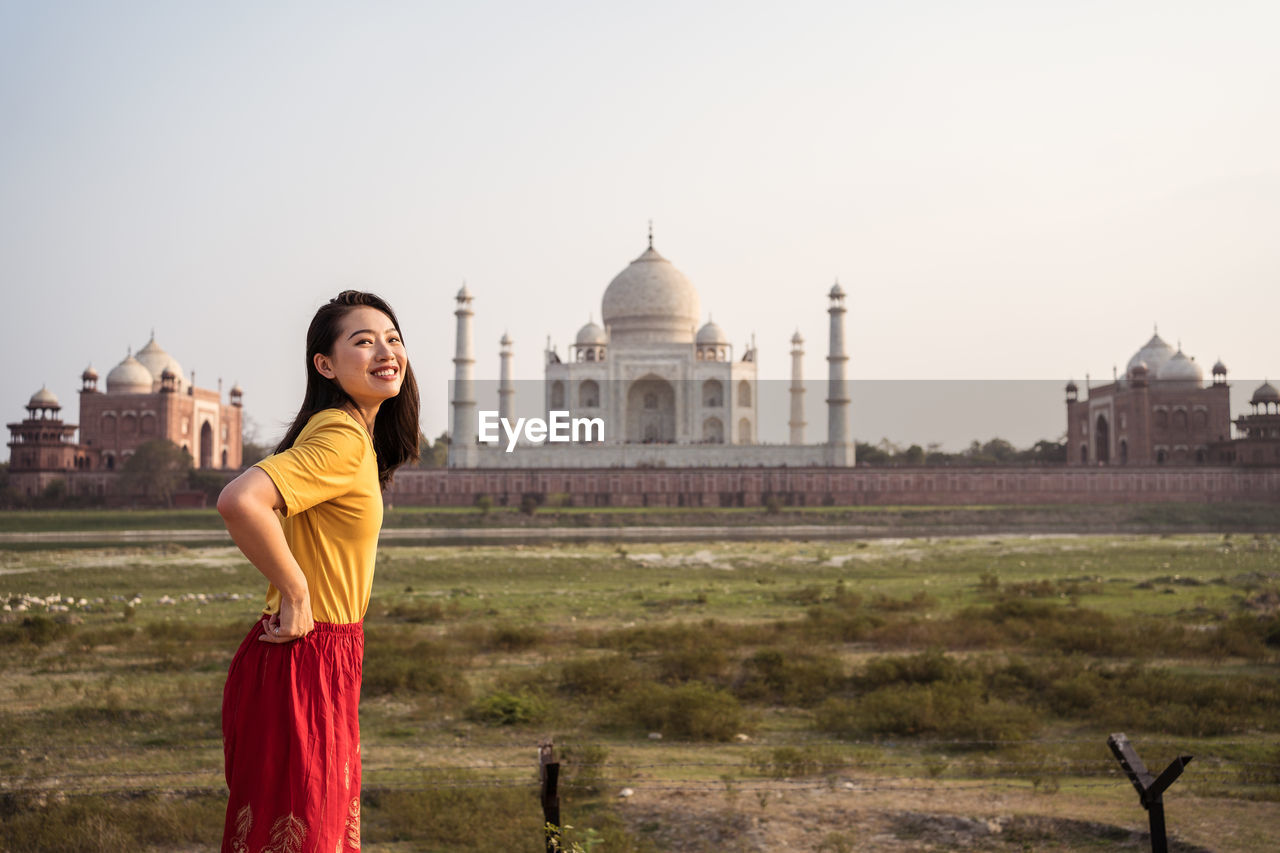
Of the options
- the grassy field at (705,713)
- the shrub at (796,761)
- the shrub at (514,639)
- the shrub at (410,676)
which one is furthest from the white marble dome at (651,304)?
the shrub at (796,761)

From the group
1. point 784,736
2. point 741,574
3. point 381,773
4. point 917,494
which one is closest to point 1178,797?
point 784,736

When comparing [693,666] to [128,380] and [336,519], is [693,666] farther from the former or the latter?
[128,380]

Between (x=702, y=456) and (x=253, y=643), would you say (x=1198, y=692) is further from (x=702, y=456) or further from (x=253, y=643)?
(x=702, y=456)

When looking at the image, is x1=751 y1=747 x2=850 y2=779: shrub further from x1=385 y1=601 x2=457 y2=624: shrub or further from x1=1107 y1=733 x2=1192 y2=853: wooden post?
x1=385 y1=601 x2=457 y2=624: shrub

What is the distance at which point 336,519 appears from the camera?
69.0 inches

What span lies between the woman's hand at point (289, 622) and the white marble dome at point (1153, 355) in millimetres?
43507

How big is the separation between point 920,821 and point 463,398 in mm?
30691

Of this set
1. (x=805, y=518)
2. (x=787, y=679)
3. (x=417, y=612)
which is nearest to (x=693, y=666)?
(x=787, y=679)

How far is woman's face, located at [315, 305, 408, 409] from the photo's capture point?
1846 millimetres

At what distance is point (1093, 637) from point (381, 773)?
6.03 m

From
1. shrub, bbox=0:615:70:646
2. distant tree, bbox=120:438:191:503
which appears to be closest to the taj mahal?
distant tree, bbox=120:438:191:503

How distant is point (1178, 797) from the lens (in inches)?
198

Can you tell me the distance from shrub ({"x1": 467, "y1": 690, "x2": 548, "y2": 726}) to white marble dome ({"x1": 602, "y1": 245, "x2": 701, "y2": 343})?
33347 mm

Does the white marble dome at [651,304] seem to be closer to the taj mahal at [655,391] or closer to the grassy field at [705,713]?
the taj mahal at [655,391]
